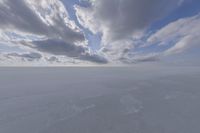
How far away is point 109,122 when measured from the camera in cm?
1348

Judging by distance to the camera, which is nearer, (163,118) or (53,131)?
(53,131)

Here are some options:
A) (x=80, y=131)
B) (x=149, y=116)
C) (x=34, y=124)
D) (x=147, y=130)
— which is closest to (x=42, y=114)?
(x=34, y=124)

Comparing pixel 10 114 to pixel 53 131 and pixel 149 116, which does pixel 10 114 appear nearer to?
pixel 53 131

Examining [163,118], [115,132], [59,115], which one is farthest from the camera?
[59,115]

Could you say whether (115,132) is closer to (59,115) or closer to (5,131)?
(59,115)

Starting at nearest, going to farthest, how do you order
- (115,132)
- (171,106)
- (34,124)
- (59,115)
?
1. (115,132)
2. (34,124)
3. (59,115)
4. (171,106)

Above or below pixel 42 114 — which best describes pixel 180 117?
above

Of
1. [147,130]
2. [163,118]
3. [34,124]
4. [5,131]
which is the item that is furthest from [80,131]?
[163,118]

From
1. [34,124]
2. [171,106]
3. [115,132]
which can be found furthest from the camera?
[171,106]

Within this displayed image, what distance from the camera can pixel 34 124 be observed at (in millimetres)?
13273

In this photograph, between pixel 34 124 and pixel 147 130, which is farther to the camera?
pixel 34 124

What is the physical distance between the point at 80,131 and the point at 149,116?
967 cm

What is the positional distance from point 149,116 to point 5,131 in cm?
1801

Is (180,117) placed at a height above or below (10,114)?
above
